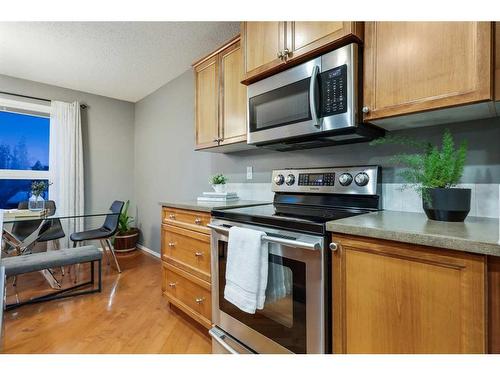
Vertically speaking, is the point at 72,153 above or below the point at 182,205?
above

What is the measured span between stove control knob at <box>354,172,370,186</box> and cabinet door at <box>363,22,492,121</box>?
34 cm

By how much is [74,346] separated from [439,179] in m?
2.27

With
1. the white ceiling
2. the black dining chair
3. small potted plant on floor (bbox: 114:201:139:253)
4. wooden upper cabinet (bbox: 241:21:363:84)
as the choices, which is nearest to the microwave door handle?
wooden upper cabinet (bbox: 241:21:363:84)

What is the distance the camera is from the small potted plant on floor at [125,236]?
3707 millimetres

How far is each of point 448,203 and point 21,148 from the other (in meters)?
4.46

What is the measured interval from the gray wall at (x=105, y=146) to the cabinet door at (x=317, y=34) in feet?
11.4

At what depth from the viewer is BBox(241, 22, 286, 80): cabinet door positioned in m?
1.49

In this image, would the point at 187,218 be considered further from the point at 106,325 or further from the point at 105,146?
the point at 105,146

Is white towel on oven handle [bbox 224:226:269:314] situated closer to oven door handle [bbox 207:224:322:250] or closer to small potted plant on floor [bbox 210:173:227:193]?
oven door handle [bbox 207:224:322:250]

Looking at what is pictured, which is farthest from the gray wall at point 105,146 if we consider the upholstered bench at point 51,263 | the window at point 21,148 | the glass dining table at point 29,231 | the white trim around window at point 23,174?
the upholstered bench at point 51,263
